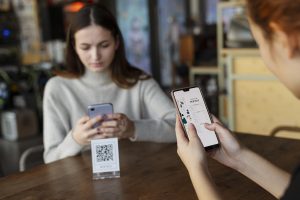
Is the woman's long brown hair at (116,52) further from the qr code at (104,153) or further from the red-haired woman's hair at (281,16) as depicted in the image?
the red-haired woman's hair at (281,16)

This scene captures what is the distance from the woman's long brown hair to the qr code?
54cm

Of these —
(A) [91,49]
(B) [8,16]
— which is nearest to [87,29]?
(A) [91,49]

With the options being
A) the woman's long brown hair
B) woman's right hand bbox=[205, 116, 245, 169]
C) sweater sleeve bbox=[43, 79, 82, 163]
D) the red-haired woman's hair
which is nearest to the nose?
the woman's long brown hair

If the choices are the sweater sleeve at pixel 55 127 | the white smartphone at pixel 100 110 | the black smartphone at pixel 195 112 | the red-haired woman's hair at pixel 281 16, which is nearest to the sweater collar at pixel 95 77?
the sweater sleeve at pixel 55 127

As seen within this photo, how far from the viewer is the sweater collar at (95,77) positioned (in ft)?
5.27

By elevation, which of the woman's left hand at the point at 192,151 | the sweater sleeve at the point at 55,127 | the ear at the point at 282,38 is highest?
the ear at the point at 282,38

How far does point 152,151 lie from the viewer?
1.37 meters

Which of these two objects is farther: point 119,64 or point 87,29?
point 119,64

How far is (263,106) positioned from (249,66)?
12.2 inches

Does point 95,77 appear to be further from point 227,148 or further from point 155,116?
point 227,148

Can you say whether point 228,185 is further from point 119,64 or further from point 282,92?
point 282,92

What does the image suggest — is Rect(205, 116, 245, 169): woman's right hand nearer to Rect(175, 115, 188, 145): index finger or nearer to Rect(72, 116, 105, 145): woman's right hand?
Rect(175, 115, 188, 145): index finger

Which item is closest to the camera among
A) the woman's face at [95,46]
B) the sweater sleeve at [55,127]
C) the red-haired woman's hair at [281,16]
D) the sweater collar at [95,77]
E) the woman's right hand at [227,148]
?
the red-haired woman's hair at [281,16]

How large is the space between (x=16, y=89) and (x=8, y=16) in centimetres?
193
